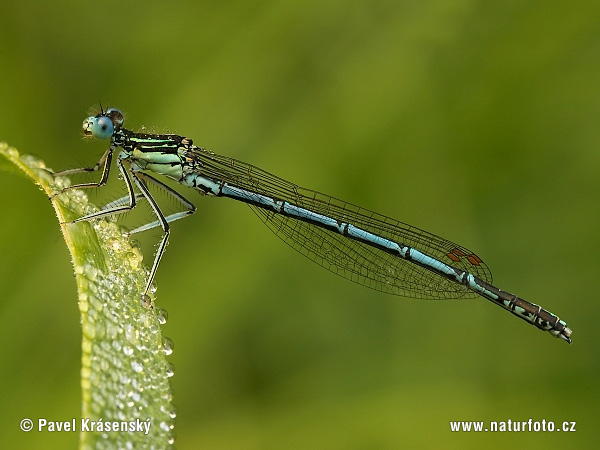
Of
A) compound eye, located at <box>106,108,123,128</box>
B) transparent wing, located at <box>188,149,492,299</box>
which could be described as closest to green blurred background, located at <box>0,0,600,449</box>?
transparent wing, located at <box>188,149,492,299</box>

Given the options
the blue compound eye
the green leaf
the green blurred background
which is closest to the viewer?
the green leaf

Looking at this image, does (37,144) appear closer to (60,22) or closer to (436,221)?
(60,22)

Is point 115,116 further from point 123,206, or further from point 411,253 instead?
point 411,253

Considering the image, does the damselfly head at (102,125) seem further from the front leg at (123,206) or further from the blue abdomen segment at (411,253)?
the blue abdomen segment at (411,253)

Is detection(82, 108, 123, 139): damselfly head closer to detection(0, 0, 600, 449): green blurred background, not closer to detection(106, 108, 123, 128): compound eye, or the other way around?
detection(106, 108, 123, 128): compound eye

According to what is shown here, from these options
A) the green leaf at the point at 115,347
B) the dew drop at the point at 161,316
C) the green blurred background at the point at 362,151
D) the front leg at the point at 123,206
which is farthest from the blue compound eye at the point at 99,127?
the dew drop at the point at 161,316

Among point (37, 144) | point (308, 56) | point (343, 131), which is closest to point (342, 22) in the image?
point (308, 56)
